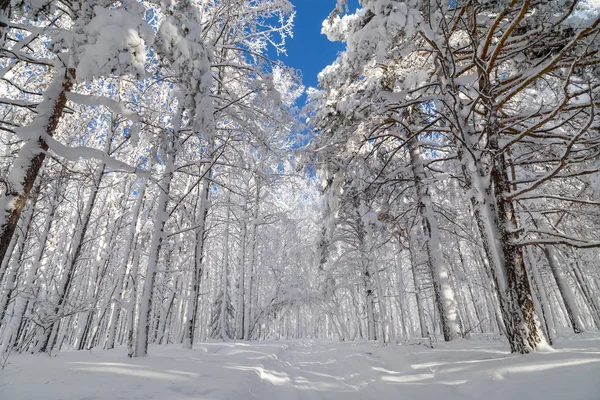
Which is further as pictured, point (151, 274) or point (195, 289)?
point (195, 289)

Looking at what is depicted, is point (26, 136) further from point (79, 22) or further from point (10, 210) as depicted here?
point (79, 22)

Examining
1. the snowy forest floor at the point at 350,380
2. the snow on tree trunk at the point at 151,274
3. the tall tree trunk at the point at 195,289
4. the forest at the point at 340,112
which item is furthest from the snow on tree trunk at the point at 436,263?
the tall tree trunk at the point at 195,289

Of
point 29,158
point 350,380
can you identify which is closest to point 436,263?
point 350,380

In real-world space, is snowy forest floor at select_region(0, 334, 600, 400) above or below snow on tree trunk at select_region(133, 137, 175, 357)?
below

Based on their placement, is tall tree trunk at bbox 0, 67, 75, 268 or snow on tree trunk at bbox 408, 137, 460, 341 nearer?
tall tree trunk at bbox 0, 67, 75, 268

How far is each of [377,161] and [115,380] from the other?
10.1 m

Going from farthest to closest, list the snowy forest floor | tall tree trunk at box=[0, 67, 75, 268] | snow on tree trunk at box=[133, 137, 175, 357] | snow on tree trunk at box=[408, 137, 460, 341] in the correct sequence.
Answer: snow on tree trunk at box=[408, 137, 460, 341] < snow on tree trunk at box=[133, 137, 175, 357] < tall tree trunk at box=[0, 67, 75, 268] < the snowy forest floor

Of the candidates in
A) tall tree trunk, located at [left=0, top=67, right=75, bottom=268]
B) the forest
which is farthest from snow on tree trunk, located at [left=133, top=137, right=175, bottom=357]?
tall tree trunk, located at [left=0, top=67, right=75, bottom=268]

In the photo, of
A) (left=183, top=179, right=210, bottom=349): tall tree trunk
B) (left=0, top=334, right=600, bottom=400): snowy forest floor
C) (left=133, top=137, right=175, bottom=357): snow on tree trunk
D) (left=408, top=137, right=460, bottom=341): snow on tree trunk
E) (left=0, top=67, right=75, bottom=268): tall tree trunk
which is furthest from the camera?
(left=183, top=179, right=210, bottom=349): tall tree trunk

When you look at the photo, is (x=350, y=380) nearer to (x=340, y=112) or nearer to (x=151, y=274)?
(x=151, y=274)

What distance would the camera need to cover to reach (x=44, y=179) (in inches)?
284

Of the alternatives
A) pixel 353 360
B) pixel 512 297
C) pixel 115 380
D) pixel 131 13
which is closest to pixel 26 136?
pixel 131 13

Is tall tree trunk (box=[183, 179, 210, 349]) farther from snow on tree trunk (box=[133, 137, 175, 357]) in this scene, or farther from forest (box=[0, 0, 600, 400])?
snow on tree trunk (box=[133, 137, 175, 357])

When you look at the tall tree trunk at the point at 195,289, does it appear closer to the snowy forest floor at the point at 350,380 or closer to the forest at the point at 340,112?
the forest at the point at 340,112
